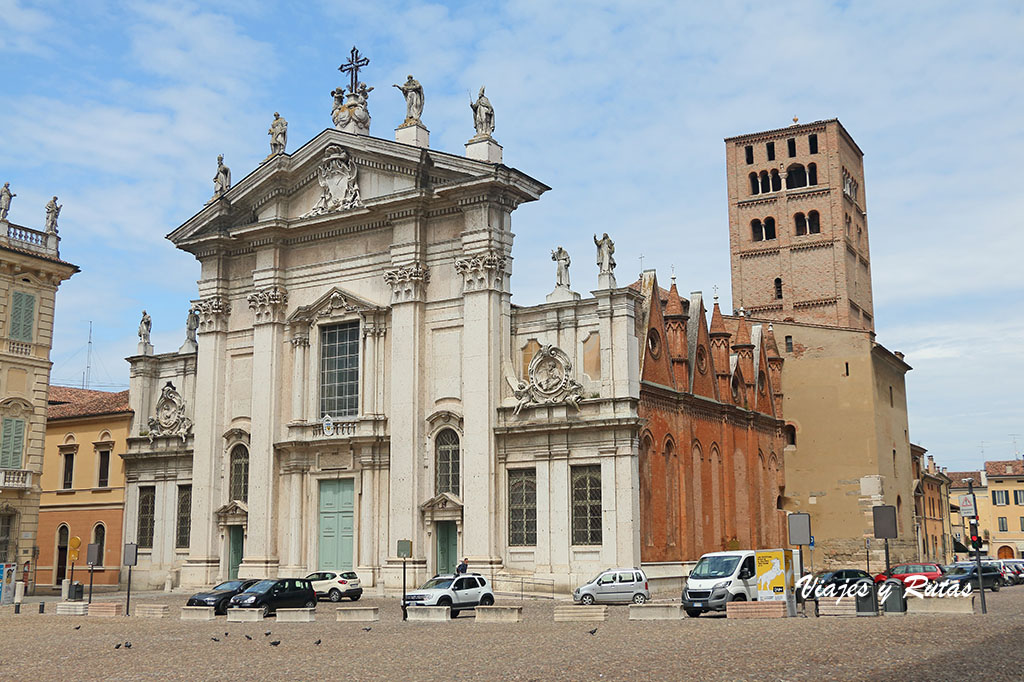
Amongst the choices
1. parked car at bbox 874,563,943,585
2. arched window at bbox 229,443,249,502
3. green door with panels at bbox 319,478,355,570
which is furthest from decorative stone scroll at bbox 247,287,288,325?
parked car at bbox 874,563,943,585

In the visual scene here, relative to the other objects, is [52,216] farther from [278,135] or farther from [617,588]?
[617,588]

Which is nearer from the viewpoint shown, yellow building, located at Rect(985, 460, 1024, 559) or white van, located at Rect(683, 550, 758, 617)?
white van, located at Rect(683, 550, 758, 617)

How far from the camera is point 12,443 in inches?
1588

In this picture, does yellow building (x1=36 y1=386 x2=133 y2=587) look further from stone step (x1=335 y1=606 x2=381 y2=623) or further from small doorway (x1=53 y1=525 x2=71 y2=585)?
stone step (x1=335 y1=606 x2=381 y2=623)

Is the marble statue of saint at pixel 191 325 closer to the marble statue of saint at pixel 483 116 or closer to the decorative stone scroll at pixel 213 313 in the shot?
the decorative stone scroll at pixel 213 313

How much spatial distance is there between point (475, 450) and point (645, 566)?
6.92 meters

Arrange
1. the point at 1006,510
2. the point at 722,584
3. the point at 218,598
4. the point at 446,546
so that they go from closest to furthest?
the point at 722,584 < the point at 218,598 < the point at 446,546 < the point at 1006,510

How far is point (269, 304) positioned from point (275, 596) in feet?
50.7

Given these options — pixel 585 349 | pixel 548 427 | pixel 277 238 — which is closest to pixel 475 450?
pixel 548 427

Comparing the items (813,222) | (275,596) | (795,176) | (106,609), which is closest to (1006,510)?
(813,222)

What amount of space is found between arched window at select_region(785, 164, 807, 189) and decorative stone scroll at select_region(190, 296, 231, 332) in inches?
1618

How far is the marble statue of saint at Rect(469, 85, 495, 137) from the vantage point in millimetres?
38031

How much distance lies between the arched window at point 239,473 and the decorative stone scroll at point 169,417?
3425 millimetres

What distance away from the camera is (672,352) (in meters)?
40.8
